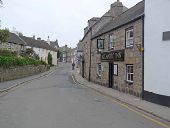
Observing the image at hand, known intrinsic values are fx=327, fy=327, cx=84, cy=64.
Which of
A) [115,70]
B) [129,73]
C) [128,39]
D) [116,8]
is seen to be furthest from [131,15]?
[116,8]

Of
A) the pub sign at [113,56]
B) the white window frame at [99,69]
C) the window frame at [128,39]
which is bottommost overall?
the white window frame at [99,69]

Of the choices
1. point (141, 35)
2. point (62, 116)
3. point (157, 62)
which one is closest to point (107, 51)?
point (141, 35)

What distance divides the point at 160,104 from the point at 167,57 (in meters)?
2.35

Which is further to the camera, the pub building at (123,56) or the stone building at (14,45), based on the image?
the stone building at (14,45)

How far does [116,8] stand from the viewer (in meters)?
37.5

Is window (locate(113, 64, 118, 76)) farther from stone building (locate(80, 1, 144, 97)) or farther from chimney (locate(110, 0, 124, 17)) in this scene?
chimney (locate(110, 0, 124, 17))

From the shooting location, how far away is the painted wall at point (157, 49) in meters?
15.9

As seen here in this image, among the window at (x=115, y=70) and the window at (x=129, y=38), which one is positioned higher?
the window at (x=129, y=38)

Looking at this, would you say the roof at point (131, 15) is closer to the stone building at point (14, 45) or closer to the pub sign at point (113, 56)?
the pub sign at point (113, 56)

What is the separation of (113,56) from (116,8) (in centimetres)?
1248

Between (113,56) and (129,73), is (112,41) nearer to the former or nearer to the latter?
(113,56)

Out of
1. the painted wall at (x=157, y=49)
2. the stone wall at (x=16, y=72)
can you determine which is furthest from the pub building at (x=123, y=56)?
the stone wall at (x=16, y=72)

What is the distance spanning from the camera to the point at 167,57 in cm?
1569

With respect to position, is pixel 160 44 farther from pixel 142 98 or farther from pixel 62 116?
pixel 62 116
